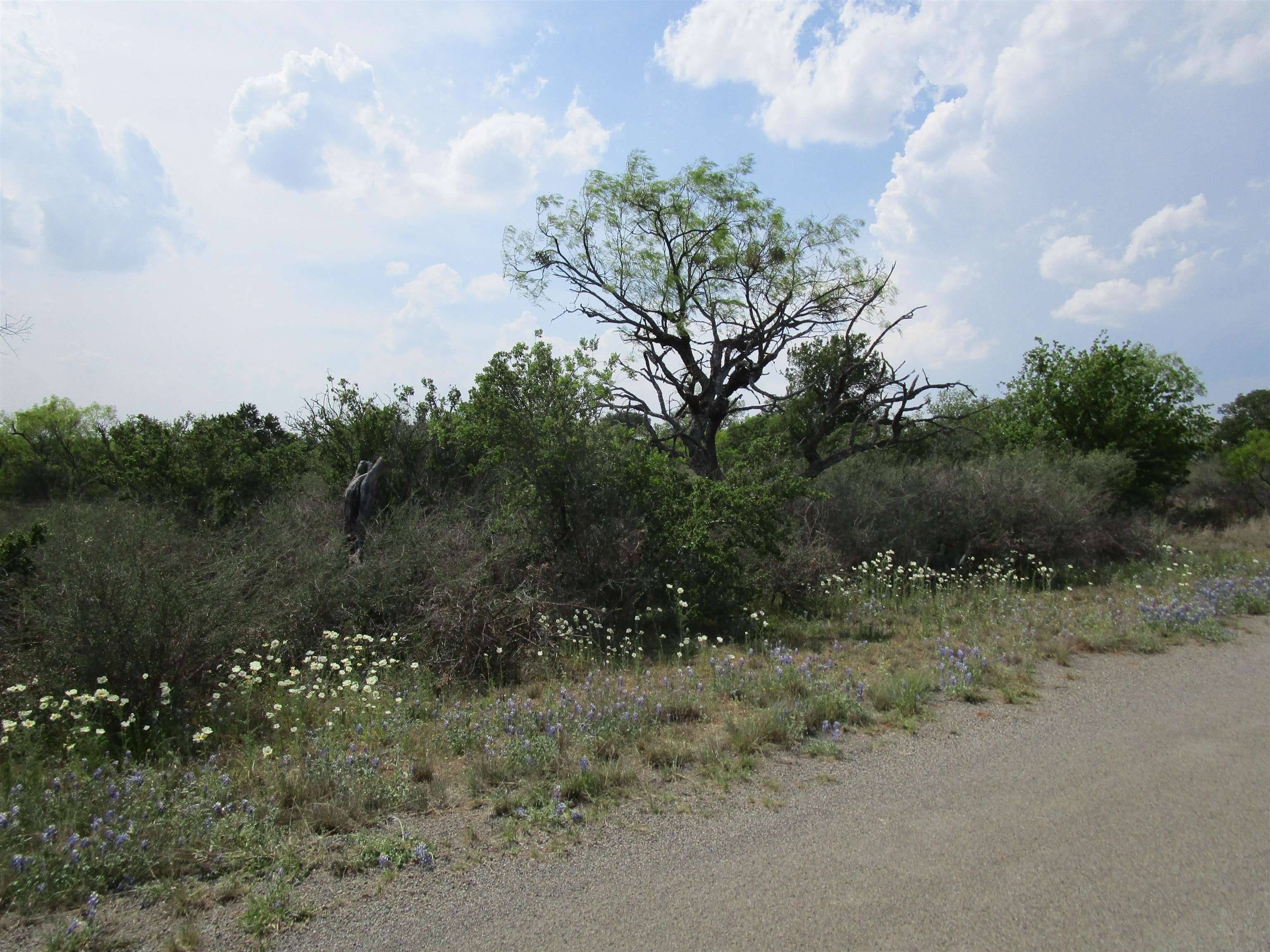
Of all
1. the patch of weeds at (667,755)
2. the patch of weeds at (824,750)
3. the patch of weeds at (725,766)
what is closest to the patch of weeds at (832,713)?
the patch of weeds at (824,750)

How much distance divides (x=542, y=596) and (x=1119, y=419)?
62.1ft

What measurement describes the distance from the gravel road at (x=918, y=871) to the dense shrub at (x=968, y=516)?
26.9ft

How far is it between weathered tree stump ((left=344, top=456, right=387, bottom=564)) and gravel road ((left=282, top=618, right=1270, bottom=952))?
684 centimetres

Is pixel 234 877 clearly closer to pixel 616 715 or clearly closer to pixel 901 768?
pixel 616 715

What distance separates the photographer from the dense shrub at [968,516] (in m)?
13.9

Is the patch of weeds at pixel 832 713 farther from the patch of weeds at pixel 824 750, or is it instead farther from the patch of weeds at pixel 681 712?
the patch of weeds at pixel 681 712

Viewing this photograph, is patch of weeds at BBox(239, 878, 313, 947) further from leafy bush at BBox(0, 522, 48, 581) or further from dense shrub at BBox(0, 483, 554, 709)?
leafy bush at BBox(0, 522, 48, 581)

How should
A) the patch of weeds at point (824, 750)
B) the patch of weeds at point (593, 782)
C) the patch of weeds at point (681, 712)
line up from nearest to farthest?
the patch of weeds at point (593, 782) → the patch of weeds at point (824, 750) → the patch of weeds at point (681, 712)

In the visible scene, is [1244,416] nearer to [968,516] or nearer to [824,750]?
[968,516]

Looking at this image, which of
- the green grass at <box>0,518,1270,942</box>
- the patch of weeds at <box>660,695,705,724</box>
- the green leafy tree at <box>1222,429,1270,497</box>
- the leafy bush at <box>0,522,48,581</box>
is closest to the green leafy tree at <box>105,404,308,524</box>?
the leafy bush at <box>0,522,48,581</box>

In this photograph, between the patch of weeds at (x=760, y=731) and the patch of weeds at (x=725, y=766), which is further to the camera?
the patch of weeds at (x=760, y=731)

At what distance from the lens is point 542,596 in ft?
28.5

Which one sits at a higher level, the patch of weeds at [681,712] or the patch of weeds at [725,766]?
the patch of weeds at [681,712]

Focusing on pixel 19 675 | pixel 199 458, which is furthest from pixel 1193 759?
pixel 199 458
